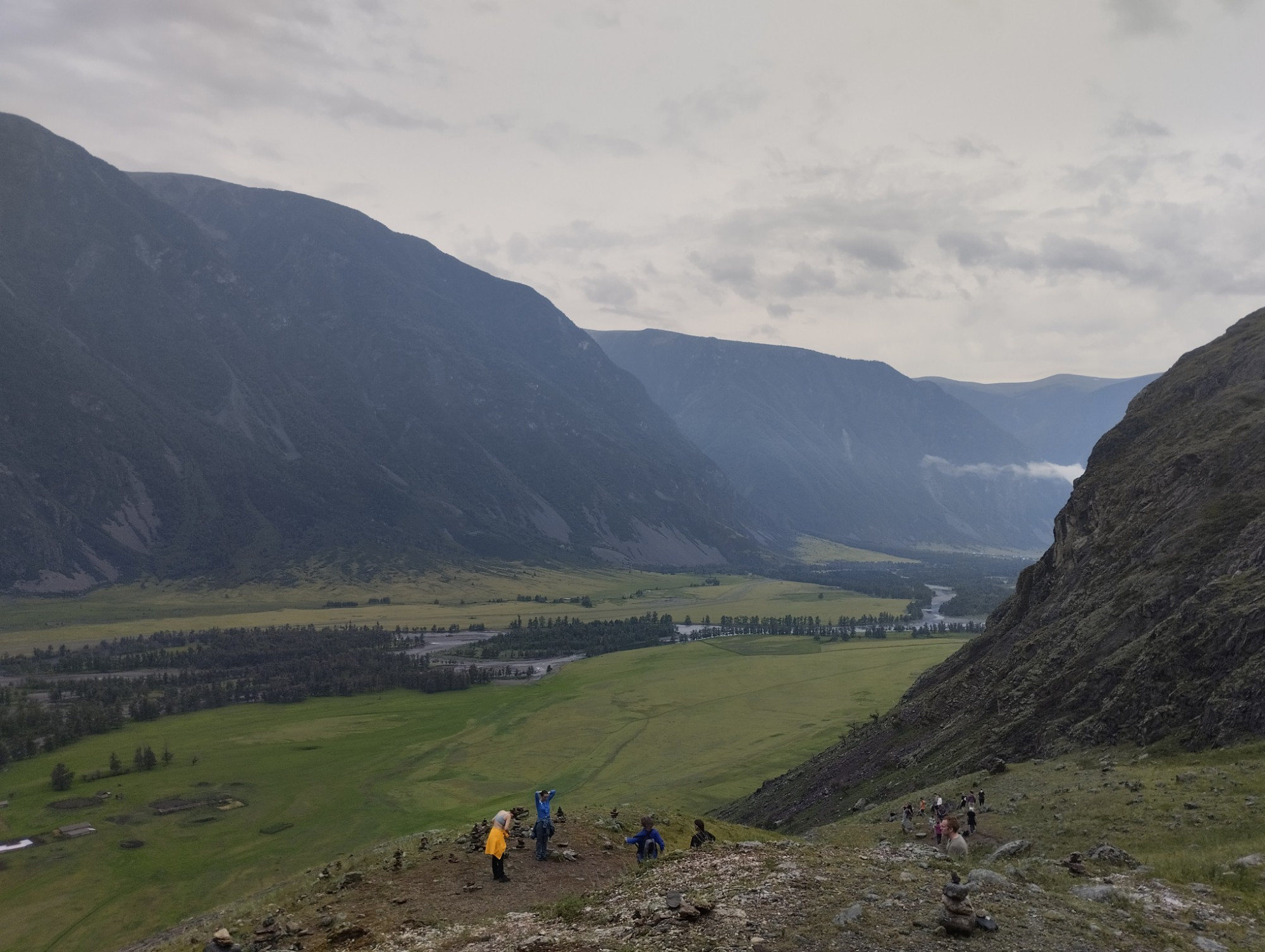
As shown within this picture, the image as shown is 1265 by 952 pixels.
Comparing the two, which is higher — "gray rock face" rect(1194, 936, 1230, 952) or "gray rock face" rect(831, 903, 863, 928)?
"gray rock face" rect(831, 903, 863, 928)

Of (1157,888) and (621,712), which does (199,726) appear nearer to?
(621,712)

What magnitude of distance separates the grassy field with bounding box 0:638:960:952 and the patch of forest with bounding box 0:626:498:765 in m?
5.83

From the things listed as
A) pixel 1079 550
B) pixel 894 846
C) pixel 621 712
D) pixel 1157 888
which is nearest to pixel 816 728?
pixel 621 712

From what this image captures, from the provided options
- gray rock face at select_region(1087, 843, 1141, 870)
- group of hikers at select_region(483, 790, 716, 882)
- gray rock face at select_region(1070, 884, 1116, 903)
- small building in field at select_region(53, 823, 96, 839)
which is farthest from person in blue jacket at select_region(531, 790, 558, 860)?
small building in field at select_region(53, 823, 96, 839)

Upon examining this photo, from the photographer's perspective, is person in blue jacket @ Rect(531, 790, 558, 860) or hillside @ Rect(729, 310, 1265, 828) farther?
hillside @ Rect(729, 310, 1265, 828)

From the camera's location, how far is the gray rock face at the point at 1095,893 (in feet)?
78.3

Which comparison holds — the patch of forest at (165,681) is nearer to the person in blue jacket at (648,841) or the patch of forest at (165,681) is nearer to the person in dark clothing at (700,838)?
the person in blue jacket at (648,841)

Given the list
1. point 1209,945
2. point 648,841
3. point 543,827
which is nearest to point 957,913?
point 1209,945

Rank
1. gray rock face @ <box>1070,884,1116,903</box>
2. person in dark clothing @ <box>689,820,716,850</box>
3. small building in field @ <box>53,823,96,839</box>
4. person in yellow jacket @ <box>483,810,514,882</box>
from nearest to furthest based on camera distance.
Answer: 1. gray rock face @ <box>1070,884,1116,903</box>
2. person in yellow jacket @ <box>483,810,514,882</box>
3. person in dark clothing @ <box>689,820,716,850</box>
4. small building in field @ <box>53,823,96,839</box>

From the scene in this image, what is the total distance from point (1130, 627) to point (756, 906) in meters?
44.6

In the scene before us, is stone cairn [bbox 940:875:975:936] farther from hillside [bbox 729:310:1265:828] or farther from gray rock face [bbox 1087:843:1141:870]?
hillside [bbox 729:310:1265:828]

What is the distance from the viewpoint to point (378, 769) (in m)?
109

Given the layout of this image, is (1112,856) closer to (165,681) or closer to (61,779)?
(61,779)

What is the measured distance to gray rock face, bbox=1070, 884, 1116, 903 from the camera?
939 inches
